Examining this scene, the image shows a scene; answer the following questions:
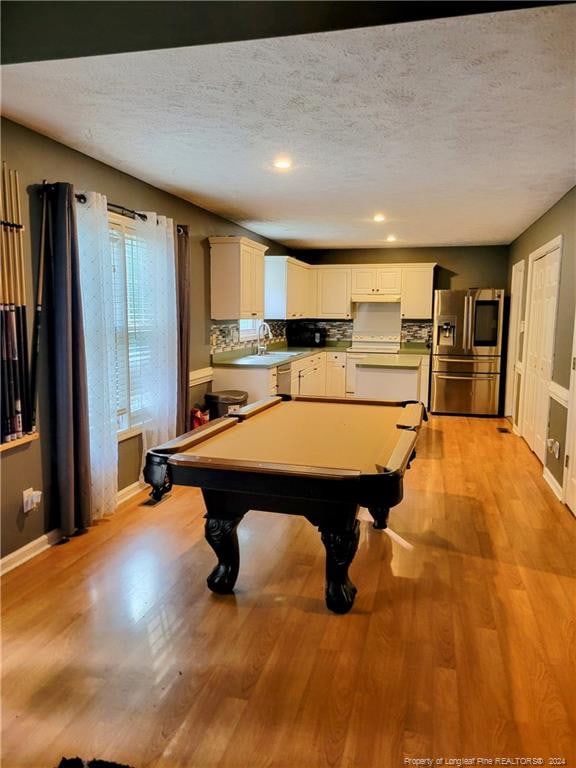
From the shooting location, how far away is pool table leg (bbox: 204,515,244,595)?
2494mm

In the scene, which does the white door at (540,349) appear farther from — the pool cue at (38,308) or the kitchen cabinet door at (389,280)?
the pool cue at (38,308)

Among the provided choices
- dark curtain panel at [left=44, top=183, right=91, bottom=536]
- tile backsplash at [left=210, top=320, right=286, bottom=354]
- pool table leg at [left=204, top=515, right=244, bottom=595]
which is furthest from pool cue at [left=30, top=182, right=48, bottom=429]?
tile backsplash at [left=210, top=320, right=286, bottom=354]

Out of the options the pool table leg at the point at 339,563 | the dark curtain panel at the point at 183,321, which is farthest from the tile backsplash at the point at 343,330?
the pool table leg at the point at 339,563

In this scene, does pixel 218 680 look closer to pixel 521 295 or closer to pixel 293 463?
pixel 293 463

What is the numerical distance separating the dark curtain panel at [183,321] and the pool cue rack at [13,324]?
155cm

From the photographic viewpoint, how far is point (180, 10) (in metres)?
1.48

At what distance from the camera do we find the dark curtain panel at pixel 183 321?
13.9 feet

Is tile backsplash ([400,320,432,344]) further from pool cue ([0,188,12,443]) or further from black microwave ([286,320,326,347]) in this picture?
pool cue ([0,188,12,443])

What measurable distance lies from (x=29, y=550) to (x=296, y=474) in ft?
5.99

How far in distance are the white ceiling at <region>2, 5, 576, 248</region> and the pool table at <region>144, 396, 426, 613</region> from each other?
1590 millimetres

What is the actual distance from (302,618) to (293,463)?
0.74 meters

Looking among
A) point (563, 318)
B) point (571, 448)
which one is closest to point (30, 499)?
point (571, 448)

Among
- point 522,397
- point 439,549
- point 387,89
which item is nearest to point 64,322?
point 387,89

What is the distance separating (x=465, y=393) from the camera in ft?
23.2
